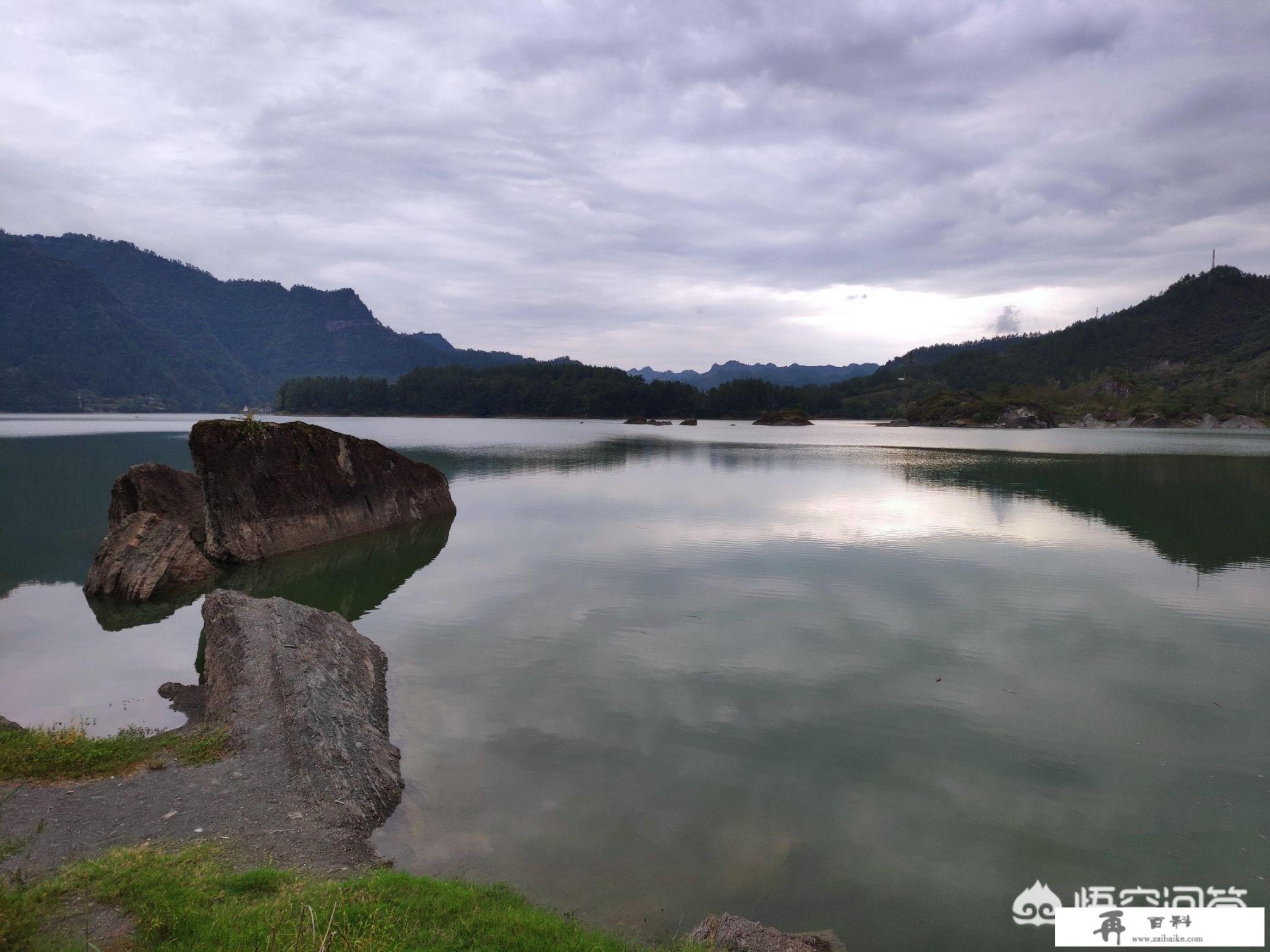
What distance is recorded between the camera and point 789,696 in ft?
39.0

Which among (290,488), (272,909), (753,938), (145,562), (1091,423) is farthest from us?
(1091,423)

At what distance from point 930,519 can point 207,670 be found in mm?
27280

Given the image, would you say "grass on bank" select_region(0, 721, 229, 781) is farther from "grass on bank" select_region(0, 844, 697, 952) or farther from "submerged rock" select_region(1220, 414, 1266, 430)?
"submerged rock" select_region(1220, 414, 1266, 430)

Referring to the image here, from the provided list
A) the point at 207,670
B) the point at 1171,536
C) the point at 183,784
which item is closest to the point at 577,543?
the point at 207,670

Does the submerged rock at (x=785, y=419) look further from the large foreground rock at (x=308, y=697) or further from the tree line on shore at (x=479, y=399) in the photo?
the large foreground rock at (x=308, y=697)

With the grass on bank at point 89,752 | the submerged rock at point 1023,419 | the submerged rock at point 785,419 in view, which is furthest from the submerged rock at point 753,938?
the submerged rock at point 1023,419

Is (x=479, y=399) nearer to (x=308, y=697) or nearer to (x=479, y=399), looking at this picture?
(x=479, y=399)

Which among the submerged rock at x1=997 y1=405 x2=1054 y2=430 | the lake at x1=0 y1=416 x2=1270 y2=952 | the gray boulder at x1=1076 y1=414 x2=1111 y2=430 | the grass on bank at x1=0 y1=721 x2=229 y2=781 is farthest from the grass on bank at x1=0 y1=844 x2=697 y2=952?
the gray boulder at x1=1076 y1=414 x2=1111 y2=430

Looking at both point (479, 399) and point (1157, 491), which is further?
point (479, 399)

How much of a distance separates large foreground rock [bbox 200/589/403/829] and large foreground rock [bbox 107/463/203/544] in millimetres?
10864

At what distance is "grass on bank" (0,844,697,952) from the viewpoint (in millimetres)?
5000

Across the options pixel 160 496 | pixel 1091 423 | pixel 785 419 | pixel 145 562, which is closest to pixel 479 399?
pixel 785 419

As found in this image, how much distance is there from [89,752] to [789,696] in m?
10.1

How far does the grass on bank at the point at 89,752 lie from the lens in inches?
318
